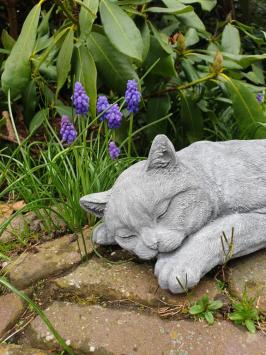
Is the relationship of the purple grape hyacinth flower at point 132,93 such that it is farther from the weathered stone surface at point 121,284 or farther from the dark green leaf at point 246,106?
the weathered stone surface at point 121,284

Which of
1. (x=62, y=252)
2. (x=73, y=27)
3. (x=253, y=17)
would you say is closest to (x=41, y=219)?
(x=62, y=252)

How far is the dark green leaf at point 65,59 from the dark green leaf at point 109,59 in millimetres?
139

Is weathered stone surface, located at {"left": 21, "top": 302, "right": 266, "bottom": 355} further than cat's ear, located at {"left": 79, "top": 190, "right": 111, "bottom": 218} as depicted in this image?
No

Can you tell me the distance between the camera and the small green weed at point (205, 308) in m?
1.60

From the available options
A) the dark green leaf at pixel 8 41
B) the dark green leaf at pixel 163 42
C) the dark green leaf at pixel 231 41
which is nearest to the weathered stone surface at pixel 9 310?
the dark green leaf at pixel 163 42

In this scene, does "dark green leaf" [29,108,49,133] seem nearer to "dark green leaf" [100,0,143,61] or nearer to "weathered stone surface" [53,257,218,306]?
"dark green leaf" [100,0,143,61]

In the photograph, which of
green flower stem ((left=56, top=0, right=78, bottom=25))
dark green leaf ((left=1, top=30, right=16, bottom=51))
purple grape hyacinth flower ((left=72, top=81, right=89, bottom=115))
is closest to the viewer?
purple grape hyacinth flower ((left=72, top=81, right=89, bottom=115))

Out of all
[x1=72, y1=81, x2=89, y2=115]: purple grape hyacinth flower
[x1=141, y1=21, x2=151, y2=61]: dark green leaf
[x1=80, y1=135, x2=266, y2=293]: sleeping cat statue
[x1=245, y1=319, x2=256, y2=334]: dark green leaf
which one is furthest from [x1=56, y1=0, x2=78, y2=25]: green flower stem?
[x1=245, y1=319, x2=256, y2=334]: dark green leaf

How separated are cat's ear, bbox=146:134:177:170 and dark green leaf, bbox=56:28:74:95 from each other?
1049 mm

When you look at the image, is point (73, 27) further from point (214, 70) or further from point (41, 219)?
point (41, 219)

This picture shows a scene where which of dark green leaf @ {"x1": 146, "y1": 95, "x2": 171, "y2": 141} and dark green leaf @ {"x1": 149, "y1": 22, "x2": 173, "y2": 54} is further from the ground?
dark green leaf @ {"x1": 149, "y1": 22, "x2": 173, "y2": 54}

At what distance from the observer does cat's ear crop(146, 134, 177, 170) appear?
161 centimetres

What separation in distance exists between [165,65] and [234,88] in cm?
43

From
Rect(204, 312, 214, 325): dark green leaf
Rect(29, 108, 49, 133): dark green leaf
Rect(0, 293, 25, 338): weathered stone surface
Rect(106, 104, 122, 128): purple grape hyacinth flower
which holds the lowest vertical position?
Rect(0, 293, 25, 338): weathered stone surface
